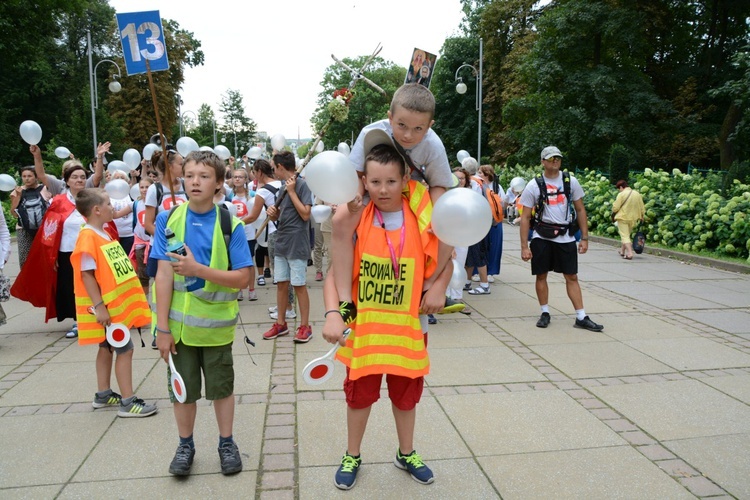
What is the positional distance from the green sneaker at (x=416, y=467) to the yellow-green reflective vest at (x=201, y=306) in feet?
4.02

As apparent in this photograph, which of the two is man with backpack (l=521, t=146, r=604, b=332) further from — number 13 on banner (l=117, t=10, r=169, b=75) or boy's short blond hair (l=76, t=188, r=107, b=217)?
number 13 on banner (l=117, t=10, r=169, b=75)

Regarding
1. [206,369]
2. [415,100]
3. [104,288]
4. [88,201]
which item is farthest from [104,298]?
[415,100]

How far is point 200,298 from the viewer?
3.14m

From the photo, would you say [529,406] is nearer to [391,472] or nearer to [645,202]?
[391,472]

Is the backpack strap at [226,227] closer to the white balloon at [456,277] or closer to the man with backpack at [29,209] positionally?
the white balloon at [456,277]

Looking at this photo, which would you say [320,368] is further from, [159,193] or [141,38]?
[159,193]

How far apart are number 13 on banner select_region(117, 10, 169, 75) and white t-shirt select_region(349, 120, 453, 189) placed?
1.13 m

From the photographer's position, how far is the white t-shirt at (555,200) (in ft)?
20.6

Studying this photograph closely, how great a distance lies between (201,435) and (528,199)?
13.9 ft

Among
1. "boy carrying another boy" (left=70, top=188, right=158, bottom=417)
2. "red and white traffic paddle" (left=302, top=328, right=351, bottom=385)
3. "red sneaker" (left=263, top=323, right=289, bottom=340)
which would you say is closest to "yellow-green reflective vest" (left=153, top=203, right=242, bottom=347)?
"red and white traffic paddle" (left=302, top=328, right=351, bottom=385)

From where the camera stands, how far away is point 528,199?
20.9 feet

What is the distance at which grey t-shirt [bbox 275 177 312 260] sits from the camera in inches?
233

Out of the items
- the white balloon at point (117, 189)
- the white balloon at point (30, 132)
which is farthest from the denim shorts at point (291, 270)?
the white balloon at point (30, 132)

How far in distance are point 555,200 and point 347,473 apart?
13.8 feet
